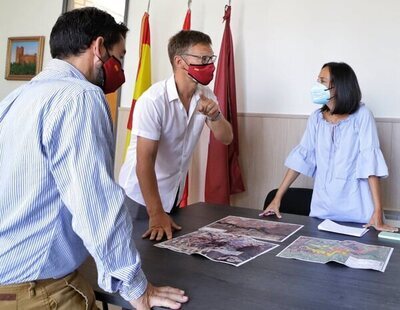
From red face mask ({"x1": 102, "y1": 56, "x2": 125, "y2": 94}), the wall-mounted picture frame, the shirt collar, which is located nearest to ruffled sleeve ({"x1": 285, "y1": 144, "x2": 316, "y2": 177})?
red face mask ({"x1": 102, "y1": 56, "x2": 125, "y2": 94})

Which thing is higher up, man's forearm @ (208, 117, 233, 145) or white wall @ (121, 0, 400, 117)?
white wall @ (121, 0, 400, 117)

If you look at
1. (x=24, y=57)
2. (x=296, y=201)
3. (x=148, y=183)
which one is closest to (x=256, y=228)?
(x=148, y=183)

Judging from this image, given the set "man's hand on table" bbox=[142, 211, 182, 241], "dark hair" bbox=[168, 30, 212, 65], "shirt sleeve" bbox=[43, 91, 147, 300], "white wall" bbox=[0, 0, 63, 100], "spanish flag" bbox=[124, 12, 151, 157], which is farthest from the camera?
"white wall" bbox=[0, 0, 63, 100]

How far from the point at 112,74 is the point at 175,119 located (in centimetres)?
70

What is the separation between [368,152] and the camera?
170 centimetres

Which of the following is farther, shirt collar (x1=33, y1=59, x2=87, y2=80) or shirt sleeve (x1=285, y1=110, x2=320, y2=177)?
shirt sleeve (x1=285, y1=110, x2=320, y2=177)

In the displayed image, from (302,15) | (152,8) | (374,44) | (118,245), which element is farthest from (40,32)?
(118,245)

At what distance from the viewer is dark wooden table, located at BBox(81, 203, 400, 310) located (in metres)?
0.86

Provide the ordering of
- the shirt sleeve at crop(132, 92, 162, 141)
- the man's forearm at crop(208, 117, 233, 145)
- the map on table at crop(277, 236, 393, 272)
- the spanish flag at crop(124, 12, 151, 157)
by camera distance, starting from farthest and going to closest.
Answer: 1. the spanish flag at crop(124, 12, 151, 157)
2. the man's forearm at crop(208, 117, 233, 145)
3. the shirt sleeve at crop(132, 92, 162, 141)
4. the map on table at crop(277, 236, 393, 272)

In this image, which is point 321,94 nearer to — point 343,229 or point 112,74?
point 343,229

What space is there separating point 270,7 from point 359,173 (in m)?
1.54

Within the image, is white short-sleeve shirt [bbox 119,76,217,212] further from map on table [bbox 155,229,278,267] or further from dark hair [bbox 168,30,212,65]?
map on table [bbox 155,229,278,267]

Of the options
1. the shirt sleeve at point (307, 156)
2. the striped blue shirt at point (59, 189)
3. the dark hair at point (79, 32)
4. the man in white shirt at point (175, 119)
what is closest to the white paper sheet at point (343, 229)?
the shirt sleeve at point (307, 156)

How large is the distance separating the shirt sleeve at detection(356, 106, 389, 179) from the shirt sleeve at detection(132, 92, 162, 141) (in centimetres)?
92
